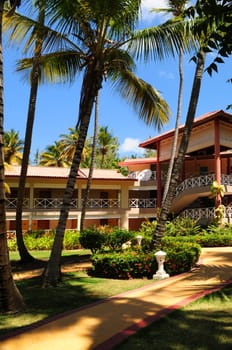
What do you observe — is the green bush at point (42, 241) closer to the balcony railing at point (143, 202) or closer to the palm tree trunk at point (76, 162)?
the balcony railing at point (143, 202)

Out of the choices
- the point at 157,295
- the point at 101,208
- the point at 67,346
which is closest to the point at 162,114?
the point at 157,295

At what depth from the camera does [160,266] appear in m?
10.3

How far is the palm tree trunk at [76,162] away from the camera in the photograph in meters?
9.53

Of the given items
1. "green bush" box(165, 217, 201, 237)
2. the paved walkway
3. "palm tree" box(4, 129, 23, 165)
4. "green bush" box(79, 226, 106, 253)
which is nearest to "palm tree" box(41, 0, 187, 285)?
the paved walkway

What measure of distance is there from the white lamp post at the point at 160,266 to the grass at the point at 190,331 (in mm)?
3037

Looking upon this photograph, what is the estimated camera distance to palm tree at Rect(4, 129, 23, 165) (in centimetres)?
3881

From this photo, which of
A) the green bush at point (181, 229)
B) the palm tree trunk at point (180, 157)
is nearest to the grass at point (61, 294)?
the palm tree trunk at point (180, 157)

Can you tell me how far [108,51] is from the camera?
1046 centimetres

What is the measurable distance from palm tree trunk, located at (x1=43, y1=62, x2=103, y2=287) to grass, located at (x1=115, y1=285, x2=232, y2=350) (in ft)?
13.1

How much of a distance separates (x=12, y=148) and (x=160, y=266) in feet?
108

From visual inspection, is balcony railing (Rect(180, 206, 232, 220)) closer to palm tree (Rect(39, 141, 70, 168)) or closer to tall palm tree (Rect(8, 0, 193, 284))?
tall palm tree (Rect(8, 0, 193, 284))

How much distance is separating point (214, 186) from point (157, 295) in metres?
14.1

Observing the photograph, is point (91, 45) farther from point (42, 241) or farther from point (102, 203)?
point (102, 203)

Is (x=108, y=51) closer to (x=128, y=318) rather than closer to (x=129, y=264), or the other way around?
(x=129, y=264)
